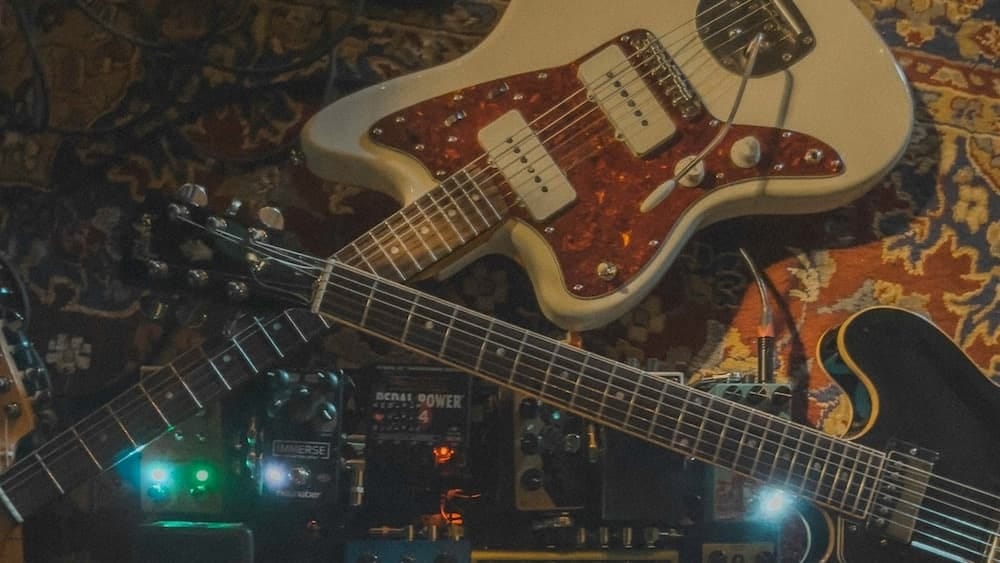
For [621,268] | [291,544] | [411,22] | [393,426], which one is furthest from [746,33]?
[291,544]

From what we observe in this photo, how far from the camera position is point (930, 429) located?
1217mm

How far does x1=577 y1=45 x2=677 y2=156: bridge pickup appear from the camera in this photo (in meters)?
1.25

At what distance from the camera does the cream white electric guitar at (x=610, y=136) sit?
1.21 meters

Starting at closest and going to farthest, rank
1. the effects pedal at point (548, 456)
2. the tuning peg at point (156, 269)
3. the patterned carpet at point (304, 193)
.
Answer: the tuning peg at point (156, 269) → the effects pedal at point (548, 456) → the patterned carpet at point (304, 193)

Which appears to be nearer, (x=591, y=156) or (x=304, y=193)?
(x=591, y=156)

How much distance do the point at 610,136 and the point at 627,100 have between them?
0.05 metres

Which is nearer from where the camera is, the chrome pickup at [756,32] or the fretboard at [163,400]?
the fretboard at [163,400]

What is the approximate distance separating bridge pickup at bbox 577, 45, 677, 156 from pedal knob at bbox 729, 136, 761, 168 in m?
0.08

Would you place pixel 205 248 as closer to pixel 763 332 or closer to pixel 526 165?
pixel 526 165

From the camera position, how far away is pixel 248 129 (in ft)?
4.58

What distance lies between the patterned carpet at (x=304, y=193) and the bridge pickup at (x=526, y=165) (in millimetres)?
196

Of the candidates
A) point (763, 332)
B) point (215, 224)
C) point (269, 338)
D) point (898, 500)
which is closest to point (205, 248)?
point (215, 224)

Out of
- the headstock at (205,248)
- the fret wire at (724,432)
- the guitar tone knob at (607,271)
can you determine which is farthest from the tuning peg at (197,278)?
the fret wire at (724,432)

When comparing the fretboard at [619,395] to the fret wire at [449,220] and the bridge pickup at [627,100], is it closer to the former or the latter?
the fret wire at [449,220]
